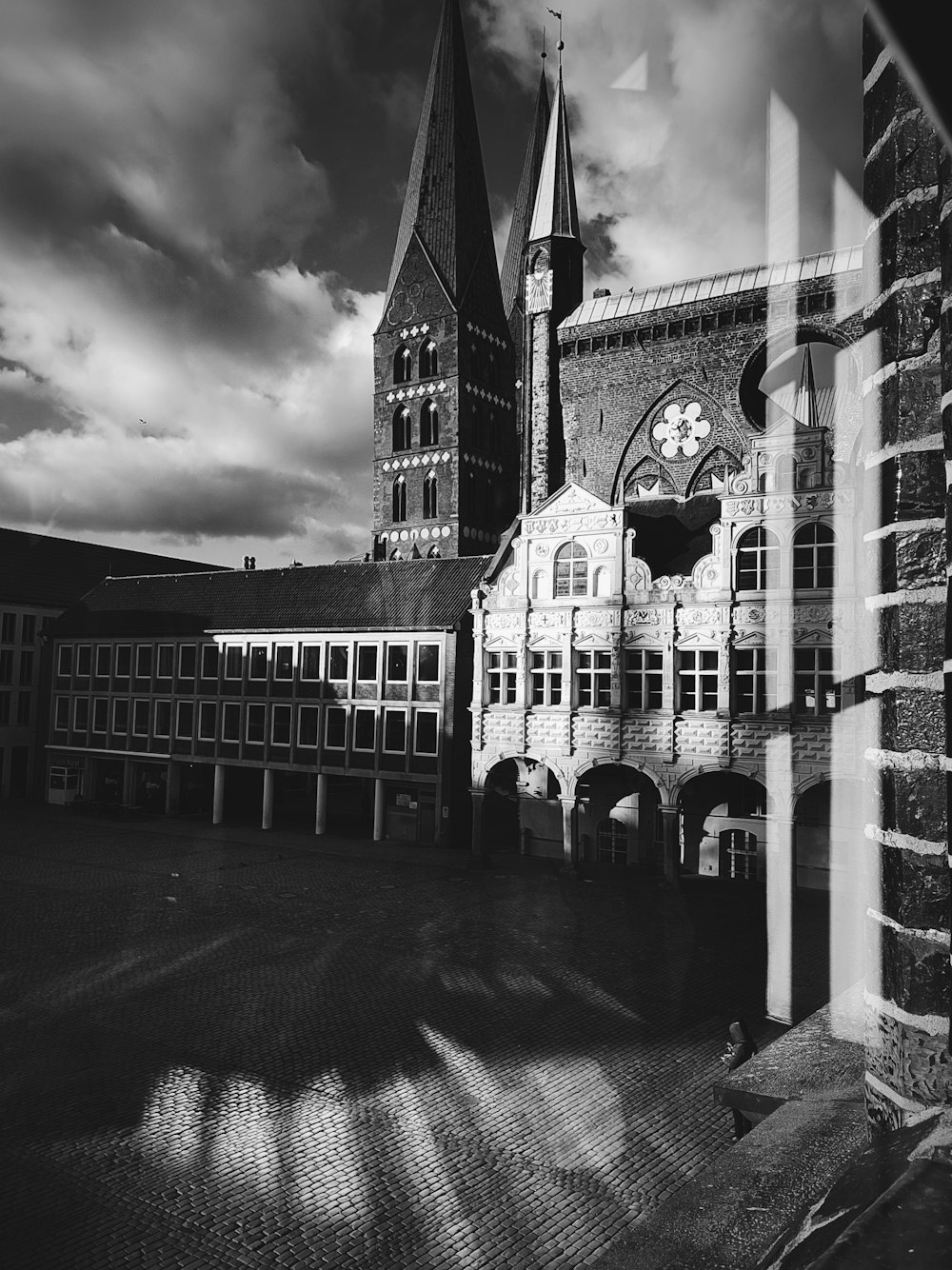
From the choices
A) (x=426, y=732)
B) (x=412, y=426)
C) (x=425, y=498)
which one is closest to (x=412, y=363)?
(x=412, y=426)

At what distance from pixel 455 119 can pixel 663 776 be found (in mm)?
41449

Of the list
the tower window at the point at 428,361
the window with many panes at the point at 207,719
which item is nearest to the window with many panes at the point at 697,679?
the window with many panes at the point at 207,719

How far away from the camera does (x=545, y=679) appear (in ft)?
83.7

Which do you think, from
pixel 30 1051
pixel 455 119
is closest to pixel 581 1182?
pixel 30 1051

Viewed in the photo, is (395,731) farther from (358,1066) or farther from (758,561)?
(358,1066)

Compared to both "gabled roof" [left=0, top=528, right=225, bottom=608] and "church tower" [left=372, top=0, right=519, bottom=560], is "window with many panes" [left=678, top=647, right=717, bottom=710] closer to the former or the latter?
"church tower" [left=372, top=0, right=519, bottom=560]

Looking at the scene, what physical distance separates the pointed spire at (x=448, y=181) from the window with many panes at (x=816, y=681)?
33525mm

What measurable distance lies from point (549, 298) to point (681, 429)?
7.64 m

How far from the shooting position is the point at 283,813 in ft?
117

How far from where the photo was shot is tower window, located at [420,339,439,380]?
48.6 m

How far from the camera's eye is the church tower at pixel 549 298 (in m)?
34.6

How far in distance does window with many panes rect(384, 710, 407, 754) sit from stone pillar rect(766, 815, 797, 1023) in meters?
11.2

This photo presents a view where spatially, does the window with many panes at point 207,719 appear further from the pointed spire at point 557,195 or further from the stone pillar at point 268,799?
the pointed spire at point 557,195

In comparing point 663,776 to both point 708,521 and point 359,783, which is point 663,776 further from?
point 359,783
